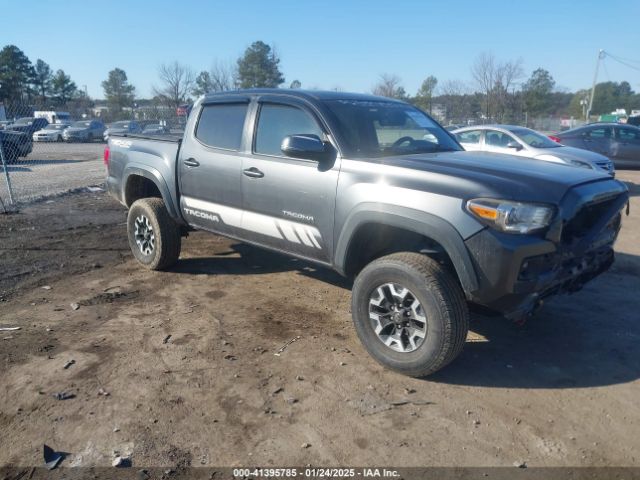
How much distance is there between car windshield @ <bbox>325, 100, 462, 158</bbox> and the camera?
3953 millimetres

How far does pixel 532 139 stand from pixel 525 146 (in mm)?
575

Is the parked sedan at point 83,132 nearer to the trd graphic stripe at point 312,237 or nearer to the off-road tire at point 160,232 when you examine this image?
the off-road tire at point 160,232

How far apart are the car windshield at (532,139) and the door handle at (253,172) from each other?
26.2 feet

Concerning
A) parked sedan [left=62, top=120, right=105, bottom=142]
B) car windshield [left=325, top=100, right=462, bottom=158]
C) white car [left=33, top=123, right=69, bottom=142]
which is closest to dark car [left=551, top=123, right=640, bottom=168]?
car windshield [left=325, top=100, right=462, bottom=158]

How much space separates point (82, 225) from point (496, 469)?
7.46 metres

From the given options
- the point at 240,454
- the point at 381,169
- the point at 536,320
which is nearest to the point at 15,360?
the point at 240,454

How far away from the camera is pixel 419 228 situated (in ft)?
10.6

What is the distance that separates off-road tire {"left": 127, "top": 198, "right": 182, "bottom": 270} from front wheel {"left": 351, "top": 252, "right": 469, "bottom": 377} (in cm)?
271

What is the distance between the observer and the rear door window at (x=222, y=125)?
4.66 meters

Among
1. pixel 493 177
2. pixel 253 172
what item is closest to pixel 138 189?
pixel 253 172

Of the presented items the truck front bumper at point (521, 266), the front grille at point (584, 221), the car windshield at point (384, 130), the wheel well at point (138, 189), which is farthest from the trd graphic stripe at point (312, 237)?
the wheel well at point (138, 189)

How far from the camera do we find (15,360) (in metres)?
3.67

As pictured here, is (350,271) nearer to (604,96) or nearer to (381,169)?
(381,169)

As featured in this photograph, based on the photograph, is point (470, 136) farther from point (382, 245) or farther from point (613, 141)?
point (382, 245)
